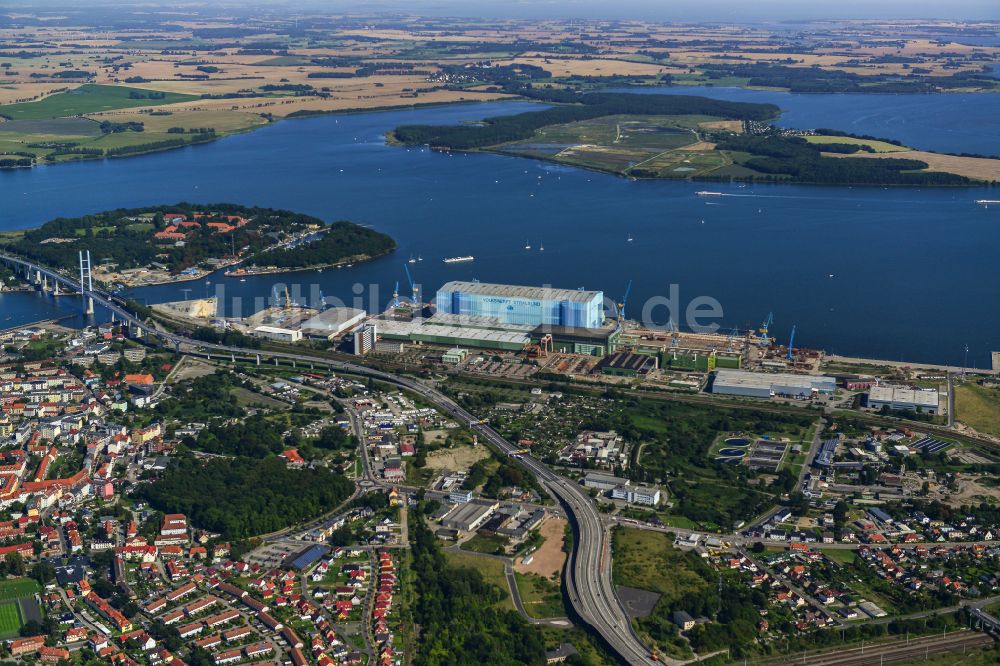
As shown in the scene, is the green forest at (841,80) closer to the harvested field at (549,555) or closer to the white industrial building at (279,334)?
the white industrial building at (279,334)

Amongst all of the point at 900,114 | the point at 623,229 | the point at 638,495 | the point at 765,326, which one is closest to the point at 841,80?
the point at 900,114

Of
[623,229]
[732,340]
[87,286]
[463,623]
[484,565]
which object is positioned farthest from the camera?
[623,229]

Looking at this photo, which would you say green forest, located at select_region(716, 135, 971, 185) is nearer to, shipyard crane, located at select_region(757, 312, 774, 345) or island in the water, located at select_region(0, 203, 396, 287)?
island in the water, located at select_region(0, 203, 396, 287)

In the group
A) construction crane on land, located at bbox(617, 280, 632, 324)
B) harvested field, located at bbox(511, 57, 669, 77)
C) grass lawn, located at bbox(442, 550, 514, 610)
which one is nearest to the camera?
grass lawn, located at bbox(442, 550, 514, 610)

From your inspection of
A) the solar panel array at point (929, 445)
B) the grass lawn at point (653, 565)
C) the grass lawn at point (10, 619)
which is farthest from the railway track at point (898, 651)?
the grass lawn at point (10, 619)

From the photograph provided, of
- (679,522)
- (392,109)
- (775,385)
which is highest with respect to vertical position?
(775,385)

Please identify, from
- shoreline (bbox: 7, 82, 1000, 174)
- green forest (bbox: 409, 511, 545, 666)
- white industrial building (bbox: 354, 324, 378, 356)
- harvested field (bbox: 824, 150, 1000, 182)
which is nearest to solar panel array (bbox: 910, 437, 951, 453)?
green forest (bbox: 409, 511, 545, 666)

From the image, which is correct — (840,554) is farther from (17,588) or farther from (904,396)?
(17,588)
